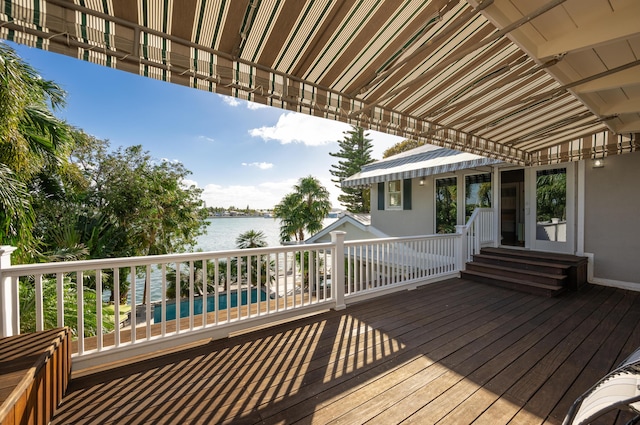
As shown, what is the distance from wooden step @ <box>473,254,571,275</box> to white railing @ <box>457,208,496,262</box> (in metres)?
0.23

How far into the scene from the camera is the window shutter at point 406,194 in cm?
876

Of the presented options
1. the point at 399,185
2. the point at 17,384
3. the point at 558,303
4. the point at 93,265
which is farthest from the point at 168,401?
the point at 399,185

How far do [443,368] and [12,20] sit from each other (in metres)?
3.84

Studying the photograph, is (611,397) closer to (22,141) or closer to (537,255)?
(537,255)

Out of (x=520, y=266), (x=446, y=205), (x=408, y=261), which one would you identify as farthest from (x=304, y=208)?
(x=520, y=266)

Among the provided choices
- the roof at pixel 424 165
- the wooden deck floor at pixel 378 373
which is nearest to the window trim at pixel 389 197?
the roof at pixel 424 165

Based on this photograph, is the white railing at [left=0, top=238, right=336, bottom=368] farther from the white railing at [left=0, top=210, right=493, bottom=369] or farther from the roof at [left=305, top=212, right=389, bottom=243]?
the roof at [left=305, top=212, right=389, bottom=243]

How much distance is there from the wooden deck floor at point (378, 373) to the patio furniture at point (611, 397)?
52 centimetres

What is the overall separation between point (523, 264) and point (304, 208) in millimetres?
10723

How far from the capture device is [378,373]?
7.90 feet

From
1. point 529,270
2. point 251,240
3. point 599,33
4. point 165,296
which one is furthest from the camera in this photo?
point 251,240

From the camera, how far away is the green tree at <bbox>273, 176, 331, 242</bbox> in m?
14.6

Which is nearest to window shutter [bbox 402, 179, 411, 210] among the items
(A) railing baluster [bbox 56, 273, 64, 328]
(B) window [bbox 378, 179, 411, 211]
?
(B) window [bbox 378, 179, 411, 211]

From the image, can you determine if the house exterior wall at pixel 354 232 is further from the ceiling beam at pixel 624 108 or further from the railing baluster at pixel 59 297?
the railing baluster at pixel 59 297
